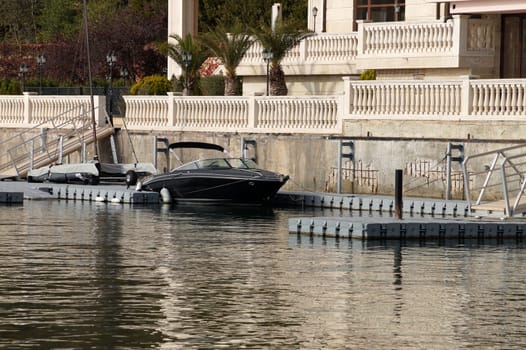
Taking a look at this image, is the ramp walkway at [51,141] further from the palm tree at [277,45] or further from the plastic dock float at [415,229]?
the plastic dock float at [415,229]

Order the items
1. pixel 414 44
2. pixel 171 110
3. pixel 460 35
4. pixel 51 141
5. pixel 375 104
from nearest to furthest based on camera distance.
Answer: pixel 375 104 < pixel 460 35 < pixel 414 44 < pixel 171 110 < pixel 51 141

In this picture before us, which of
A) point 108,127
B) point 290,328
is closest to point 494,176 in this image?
point 108,127

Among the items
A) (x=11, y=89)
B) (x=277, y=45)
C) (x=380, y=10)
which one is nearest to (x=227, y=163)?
(x=277, y=45)

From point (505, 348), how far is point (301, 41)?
31.9 meters

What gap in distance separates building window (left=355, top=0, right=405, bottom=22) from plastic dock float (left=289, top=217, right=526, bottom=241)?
59.2 feet

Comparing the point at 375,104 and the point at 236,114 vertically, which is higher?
the point at 375,104

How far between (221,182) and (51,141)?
38.7ft

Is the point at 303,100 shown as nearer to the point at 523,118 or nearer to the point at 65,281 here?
the point at 523,118

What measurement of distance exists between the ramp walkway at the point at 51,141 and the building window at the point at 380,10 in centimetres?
871

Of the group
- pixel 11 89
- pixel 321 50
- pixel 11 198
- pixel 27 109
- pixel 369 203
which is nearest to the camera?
pixel 369 203

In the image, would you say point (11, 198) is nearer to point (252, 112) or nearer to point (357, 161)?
point (252, 112)

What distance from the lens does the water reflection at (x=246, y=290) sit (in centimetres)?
1784

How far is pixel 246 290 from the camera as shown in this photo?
862 inches

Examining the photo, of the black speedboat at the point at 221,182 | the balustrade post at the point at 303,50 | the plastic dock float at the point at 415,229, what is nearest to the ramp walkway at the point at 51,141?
the balustrade post at the point at 303,50
